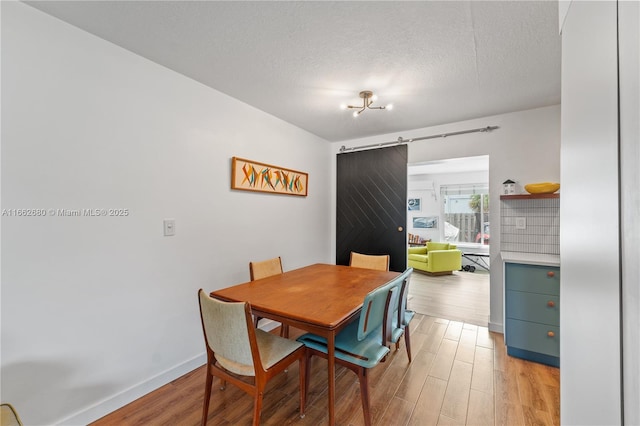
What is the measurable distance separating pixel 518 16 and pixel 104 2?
225 centimetres

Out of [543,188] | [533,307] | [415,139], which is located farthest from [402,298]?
[415,139]

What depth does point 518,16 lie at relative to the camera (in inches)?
57.5

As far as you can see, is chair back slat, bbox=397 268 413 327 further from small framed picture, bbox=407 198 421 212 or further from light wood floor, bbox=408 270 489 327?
small framed picture, bbox=407 198 421 212

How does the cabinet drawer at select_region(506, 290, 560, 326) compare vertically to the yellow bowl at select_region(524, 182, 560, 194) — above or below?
below

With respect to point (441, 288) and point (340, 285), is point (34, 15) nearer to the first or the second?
point (340, 285)

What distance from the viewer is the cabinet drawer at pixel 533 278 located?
7.27ft

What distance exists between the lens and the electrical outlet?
2.00 meters

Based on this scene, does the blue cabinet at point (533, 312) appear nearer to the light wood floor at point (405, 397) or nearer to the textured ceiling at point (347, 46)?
the light wood floor at point (405, 397)

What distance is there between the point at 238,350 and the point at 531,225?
301 cm

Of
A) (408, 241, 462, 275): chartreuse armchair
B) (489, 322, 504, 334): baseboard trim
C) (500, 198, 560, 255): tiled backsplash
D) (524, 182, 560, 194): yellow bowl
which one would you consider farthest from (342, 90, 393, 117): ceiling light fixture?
(408, 241, 462, 275): chartreuse armchair

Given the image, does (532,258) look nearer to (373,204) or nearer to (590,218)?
(373,204)

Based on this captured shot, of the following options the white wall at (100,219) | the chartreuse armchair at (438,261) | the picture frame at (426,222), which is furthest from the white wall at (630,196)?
the picture frame at (426,222)

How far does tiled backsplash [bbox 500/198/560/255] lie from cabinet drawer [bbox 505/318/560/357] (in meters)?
0.80

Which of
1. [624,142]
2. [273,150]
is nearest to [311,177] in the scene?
[273,150]
